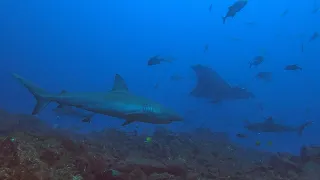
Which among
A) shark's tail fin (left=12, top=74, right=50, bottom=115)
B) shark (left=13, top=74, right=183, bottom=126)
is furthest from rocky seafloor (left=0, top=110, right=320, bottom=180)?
shark's tail fin (left=12, top=74, right=50, bottom=115)

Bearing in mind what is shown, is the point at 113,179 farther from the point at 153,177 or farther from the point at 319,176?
the point at 319,176

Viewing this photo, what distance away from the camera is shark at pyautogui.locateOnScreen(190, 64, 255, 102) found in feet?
67.6

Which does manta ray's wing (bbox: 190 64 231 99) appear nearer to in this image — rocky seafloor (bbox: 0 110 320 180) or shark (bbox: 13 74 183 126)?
rocky seafloor (bbox: 0 110 320 180)

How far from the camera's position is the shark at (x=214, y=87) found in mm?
20609

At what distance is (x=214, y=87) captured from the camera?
21.2m

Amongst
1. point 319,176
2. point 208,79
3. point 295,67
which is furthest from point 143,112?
point 208,79

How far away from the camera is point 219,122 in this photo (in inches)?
2197

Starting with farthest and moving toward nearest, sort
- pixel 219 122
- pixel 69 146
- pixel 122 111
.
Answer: pixel 219 122 < pixel 122 111 < pixel 69 146

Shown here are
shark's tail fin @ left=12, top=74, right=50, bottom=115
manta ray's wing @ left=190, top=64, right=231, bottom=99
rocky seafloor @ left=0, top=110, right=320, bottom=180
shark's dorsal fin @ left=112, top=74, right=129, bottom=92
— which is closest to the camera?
rocky seafloor @ left=0, top=110, right=320, bottom=180

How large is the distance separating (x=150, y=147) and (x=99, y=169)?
4.05 m

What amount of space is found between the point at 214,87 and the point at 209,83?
0.51 meters

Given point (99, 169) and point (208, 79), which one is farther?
point (208, 79)

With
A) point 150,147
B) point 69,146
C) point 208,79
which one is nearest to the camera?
point 69,146

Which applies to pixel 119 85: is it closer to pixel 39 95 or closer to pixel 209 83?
pixel 39 95
